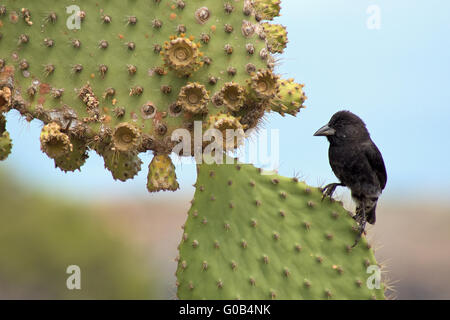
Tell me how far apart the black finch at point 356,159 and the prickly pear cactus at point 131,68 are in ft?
0.68

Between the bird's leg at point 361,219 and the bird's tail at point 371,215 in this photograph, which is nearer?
the bird's leg at point 361,219

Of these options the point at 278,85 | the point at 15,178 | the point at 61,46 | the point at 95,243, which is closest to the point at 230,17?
the point at 278,85

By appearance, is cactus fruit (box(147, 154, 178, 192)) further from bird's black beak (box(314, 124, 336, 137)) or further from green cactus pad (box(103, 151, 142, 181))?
bird's black beak (box(314, 124, 336, 137))

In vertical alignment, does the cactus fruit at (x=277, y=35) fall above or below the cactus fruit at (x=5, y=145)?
above

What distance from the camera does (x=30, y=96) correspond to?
2268 mm

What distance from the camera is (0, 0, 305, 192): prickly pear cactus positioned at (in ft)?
7.30

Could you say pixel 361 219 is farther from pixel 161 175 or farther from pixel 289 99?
pixel 161 175

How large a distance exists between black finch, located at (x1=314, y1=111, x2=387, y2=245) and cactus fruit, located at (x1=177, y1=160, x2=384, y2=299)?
0.54 ft

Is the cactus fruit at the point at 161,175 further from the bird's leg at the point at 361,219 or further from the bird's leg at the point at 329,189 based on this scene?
the bird's leg at the point at 361,219

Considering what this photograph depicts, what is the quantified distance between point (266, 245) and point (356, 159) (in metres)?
0.51

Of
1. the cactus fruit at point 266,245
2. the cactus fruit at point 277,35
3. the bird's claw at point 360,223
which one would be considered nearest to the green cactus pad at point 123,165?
the cactus fruit at point 266,245

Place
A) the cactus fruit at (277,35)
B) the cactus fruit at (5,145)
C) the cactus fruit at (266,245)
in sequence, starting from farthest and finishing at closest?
the cactus fruit at (5,145), the cactus fruit at (277,35), the cactus fruit at (266,245)

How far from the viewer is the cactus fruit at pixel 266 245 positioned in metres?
2.20
